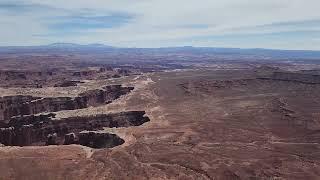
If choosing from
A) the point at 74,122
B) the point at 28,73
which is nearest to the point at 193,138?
the point at 74,122

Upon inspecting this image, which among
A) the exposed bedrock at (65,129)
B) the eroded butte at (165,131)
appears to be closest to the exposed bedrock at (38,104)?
the eroded butte at (165,131)

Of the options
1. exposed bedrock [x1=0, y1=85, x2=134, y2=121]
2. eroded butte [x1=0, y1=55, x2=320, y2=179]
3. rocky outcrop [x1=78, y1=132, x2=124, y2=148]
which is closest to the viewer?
eroded butte [x1=0, y1=55, x2=320, y2=179]

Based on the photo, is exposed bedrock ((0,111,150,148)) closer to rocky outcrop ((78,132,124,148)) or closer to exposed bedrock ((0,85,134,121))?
rocky outcrop ((78,132,124,148))

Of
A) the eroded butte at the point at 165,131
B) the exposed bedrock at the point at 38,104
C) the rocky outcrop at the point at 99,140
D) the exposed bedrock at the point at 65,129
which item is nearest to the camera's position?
the eroded butte at the point at 165,131

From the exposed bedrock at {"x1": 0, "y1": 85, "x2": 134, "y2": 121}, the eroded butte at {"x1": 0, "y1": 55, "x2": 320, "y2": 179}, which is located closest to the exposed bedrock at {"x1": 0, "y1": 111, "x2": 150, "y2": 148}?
the eroded butte at {"x1": 0, "y1": 55, "x2": 320, "y2": 179}

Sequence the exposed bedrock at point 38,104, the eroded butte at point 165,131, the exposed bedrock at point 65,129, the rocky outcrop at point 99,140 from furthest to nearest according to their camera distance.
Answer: the exposed bedrock at point 38,104 < the exposed bedrock at point 65,129 < the rocky outcrop at point 99,140 < the eroded butte at point 165,131

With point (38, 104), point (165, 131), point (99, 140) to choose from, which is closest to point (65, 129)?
point (99, 140)

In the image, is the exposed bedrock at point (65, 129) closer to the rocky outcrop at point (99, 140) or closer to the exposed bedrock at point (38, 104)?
the rocky outcrop at point (99, 140)

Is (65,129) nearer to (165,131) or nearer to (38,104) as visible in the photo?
(165,131)
